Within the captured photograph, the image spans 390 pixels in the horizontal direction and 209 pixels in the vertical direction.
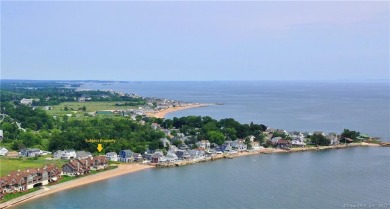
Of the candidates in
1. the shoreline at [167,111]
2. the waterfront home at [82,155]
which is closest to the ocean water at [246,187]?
the waterfront home at [82,155]

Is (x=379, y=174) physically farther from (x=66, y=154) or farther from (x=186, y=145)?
(x=66, y=154)

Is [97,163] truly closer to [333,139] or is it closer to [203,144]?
[203,144]

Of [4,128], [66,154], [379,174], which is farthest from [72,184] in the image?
[4,128]

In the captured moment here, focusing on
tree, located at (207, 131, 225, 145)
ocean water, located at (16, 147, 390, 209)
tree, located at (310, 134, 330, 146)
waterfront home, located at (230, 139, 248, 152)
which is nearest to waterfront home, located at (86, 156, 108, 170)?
ocean water, located at (16, 147, 390, 209)

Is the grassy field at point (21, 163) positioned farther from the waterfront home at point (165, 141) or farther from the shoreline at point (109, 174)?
the waterfront home at point (165, 141)

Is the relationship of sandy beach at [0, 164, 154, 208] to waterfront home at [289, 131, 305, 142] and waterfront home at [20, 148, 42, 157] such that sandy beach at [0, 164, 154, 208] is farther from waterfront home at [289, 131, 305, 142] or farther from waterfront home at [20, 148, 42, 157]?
waterfront home at [289, 131, 305, 142]

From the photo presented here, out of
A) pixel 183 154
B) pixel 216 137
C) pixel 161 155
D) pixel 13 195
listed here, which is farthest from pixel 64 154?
pixel 216 137
